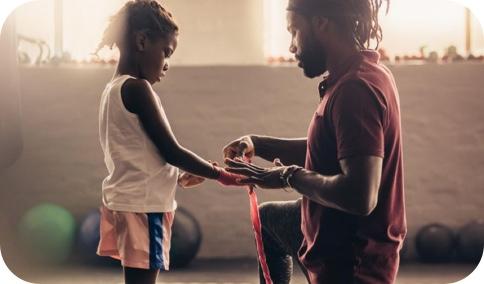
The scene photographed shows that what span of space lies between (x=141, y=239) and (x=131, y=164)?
204 mm

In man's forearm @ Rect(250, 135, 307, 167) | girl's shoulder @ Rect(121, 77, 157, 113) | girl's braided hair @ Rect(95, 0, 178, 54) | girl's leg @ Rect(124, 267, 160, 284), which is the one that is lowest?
girl's leg @ Rect(124, 267, 160, 284)

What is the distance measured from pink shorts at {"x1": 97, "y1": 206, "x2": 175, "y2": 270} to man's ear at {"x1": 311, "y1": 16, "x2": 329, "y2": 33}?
2.20 feet

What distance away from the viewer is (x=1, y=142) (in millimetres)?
4074

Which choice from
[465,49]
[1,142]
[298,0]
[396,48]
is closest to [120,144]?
[298,0]

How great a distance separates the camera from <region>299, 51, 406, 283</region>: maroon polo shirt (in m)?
1.42

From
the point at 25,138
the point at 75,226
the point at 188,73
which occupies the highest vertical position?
the point at 188,73

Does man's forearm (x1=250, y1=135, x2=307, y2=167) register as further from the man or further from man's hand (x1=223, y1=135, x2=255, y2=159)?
the man

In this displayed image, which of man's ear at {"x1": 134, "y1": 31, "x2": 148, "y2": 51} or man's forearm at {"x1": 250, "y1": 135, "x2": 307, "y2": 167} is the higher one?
man's ear at {"x1": 134, "y1": 31, "x2": 148, "y2": 51}

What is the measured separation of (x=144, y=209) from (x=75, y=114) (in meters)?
2.99

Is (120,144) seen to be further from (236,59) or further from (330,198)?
(236,59)

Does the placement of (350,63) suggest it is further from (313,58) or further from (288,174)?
(288,174)

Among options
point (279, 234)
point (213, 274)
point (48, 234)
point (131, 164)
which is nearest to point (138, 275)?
point (131, 164)

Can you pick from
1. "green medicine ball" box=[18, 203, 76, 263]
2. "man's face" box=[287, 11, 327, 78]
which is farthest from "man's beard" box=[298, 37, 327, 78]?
"green medicine ball" box=[18, 203, 76, 263]

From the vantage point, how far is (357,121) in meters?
1.37
